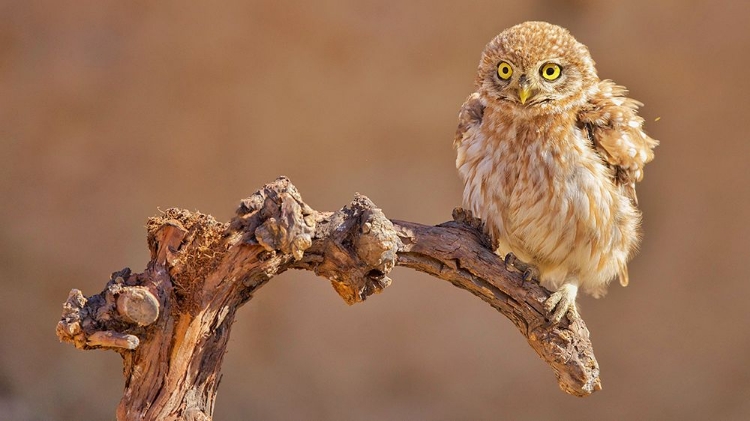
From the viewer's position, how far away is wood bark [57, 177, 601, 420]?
2.64 metres

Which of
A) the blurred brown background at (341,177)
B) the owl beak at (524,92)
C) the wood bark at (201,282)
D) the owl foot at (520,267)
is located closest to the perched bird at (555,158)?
the owl beak at (524,92)

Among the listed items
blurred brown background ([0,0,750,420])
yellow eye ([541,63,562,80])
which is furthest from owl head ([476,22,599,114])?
blurred brown background ([0,0,750,420])

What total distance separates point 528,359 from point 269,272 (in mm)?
3742

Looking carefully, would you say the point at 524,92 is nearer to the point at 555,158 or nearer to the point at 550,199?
the point at 555,158

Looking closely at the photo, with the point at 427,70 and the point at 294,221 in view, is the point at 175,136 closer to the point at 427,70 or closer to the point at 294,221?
the point at 427,70

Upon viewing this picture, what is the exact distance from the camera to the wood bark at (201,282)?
8.66 feet

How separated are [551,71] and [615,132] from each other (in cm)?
41

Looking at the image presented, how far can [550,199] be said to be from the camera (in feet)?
11.4

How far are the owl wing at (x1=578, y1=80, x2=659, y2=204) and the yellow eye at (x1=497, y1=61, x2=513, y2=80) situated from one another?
38 cm

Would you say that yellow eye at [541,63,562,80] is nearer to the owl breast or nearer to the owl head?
the owl head

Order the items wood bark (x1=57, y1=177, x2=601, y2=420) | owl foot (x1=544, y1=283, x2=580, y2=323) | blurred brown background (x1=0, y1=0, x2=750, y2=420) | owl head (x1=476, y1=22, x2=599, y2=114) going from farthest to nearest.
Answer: blurred brown background (x1=0, y1=0, x2=750, y2=420) < owl head (x1=476, y1=22, x2=599, y2=114) < owl foot (x1=544, y1=283, x2=580, y2=323) < wood bark (x1=57, y1=177, x2=601, y2=420)

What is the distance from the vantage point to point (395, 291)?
5980mm

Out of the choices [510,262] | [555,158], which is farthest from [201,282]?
[555,158]

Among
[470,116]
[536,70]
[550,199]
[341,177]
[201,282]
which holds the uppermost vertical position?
[341,177]
